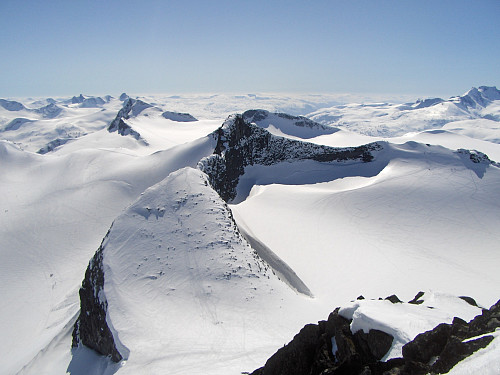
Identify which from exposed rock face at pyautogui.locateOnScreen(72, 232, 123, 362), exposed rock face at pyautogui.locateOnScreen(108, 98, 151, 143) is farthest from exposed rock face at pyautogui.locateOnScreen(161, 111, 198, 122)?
exposed rock face at pyautogui.locateOnScreen(72, 232, 123, 362)

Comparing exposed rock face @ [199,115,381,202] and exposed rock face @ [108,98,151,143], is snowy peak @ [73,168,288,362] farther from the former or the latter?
exposed rock face @ [108,98,151,143]

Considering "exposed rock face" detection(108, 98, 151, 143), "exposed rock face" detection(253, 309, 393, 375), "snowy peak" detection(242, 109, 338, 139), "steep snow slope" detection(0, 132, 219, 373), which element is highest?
"exposed rock face" detection(253, 309, 393, 375)

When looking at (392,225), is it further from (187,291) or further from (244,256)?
(187,291)

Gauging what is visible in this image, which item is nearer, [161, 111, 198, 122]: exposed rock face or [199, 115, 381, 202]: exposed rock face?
[199, 115, 381, 202]: exposed rock face

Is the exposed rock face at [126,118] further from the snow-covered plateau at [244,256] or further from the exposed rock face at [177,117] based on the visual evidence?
the snow-covered plateau at [244,256]

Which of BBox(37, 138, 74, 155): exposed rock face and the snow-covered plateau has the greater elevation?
the snow-covered plateau
